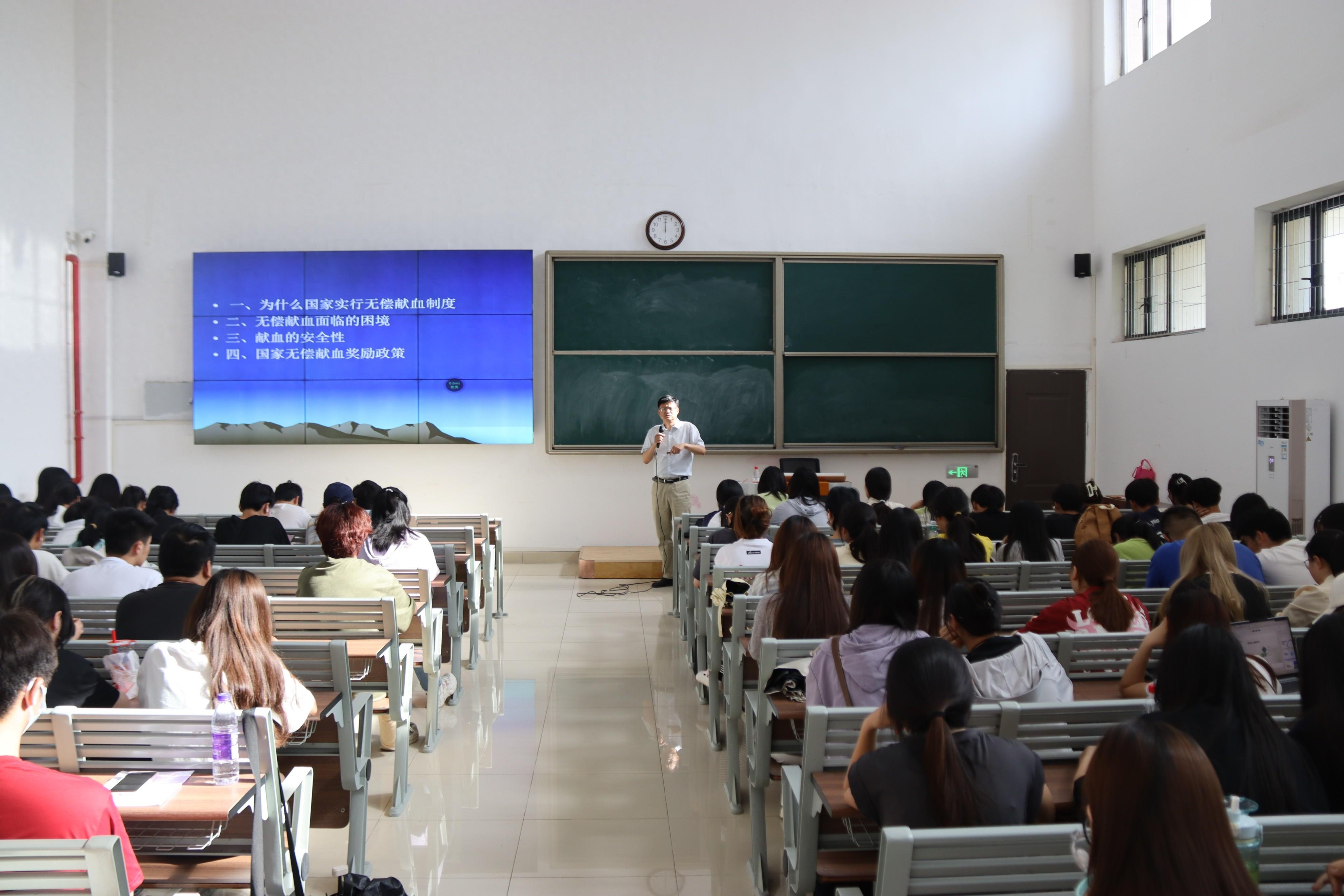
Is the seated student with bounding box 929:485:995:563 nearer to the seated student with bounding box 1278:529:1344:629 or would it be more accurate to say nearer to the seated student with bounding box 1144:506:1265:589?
the seated student with bounding box 1144:506:1265:589

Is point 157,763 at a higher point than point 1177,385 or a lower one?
lower

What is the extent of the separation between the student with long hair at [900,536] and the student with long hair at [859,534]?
0.21 meters

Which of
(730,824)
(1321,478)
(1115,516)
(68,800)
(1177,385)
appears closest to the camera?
(68,800)

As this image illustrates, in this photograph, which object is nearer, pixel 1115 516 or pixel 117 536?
pixel 117 536

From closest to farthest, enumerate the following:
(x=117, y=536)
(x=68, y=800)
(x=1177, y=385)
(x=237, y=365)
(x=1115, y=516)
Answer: (x=68, y=800)
(x=117, y=536)
(x=1115, y=516)
(x=1177, y=385)
(x=237, y=365)

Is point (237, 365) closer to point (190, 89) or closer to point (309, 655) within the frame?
point (190, 89)

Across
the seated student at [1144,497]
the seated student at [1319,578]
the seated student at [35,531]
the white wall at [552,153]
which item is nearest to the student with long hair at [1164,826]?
the seated student at [1319,578]

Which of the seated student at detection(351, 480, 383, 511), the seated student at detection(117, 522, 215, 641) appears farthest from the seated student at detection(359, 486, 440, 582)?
the seated student at detection(117, 522, 215, 641)

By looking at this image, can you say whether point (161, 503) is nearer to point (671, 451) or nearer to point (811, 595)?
point (671, 451)

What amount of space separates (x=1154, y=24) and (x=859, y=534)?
6035 millimetres

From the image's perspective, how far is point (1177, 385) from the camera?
7289mm

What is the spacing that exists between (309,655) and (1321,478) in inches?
229

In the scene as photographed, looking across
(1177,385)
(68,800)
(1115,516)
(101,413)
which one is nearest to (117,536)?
(68,800)

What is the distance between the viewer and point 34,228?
295 inches
